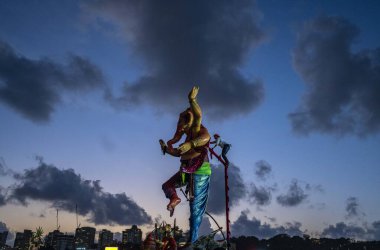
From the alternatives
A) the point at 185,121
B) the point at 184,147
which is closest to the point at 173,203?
the point at 184,147

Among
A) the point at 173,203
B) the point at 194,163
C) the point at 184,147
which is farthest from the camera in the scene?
the point at 173,203

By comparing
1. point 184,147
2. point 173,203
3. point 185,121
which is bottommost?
point 173,203

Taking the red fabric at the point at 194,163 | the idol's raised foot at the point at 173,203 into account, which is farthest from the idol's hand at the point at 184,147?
the idol's raised foot at the point at 173,203

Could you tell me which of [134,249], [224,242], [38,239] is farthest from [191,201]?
[134,249]

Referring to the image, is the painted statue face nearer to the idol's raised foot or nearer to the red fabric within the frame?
the red fabric

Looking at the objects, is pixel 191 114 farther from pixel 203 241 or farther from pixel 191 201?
pixel 203 241

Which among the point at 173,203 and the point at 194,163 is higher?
the point at 194,163

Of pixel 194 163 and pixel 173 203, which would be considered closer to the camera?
pixel 194 163

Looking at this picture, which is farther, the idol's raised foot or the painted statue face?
the idol's raised foot

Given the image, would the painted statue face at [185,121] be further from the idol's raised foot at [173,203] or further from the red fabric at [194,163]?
the idol's raised foot at [173,203]

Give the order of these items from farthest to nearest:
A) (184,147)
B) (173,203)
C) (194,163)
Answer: (173,203) → (194,163) → (184,147)

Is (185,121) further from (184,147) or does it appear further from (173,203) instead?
(173,203)


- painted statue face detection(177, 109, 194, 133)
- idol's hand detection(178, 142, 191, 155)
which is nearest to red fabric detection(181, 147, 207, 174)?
idol's hand detection(178, 142, 191, 155)


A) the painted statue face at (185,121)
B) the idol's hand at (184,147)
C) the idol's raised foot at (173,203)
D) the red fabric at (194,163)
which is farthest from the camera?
the idol's raised foot at (173,203)
